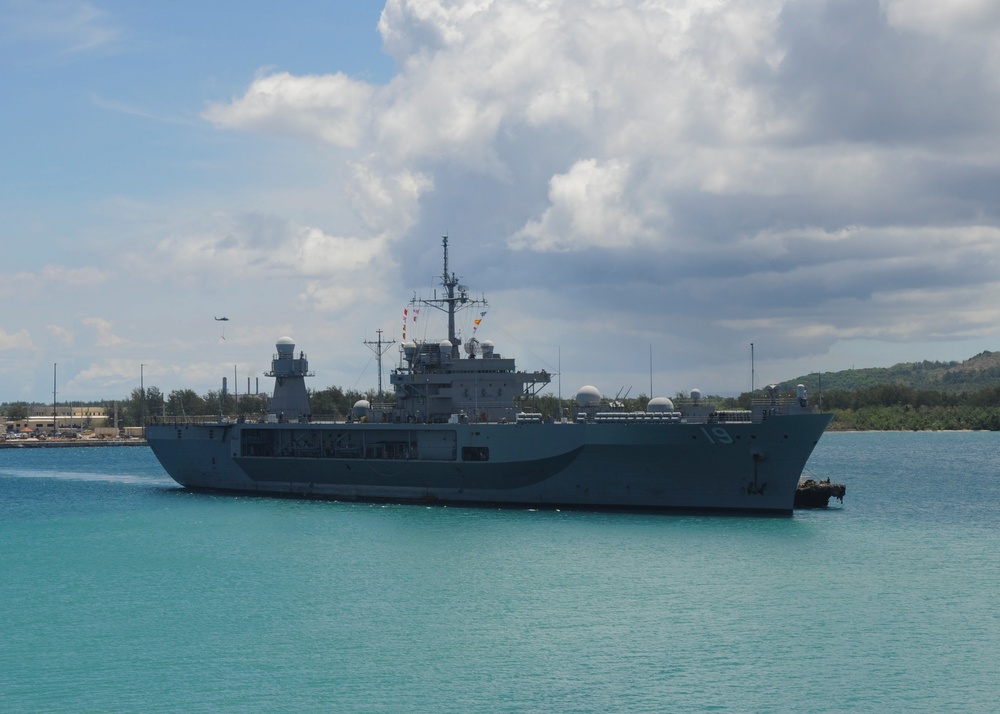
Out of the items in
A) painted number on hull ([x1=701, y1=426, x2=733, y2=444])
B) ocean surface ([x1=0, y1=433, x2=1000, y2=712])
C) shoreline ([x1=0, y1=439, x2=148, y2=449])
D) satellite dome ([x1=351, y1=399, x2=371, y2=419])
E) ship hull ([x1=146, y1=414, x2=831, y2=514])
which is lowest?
ocean surface ([x1=0, y1=433, x2=1000, y2=712])

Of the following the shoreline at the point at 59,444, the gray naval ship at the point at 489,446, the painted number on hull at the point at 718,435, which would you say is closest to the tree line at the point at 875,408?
the shoreline at the point at 59,444

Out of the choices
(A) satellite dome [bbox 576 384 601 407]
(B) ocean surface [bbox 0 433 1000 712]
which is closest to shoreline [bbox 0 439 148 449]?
(B) ocean surface [bbox 0 433 1000 712]

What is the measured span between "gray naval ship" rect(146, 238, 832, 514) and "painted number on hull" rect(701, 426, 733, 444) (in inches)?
2.1

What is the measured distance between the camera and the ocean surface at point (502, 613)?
2089 cm

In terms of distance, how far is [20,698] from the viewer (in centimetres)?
2098

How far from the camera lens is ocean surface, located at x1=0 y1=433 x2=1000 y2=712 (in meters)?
20.9

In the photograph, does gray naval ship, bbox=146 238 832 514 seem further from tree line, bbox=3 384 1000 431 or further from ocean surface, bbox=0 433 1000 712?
tree line, bbox=3 384 1000 431

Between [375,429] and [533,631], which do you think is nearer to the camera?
[533,631]

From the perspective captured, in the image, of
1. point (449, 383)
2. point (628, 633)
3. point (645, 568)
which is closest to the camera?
point (628, 633)

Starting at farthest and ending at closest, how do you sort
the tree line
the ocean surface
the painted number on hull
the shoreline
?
the tree line
the shoreline
the painted number on hull
the ocean surface

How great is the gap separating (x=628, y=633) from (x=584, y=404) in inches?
838

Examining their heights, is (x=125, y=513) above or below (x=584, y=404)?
below

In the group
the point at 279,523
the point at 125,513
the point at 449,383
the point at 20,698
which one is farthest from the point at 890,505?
A: the point at 20,698

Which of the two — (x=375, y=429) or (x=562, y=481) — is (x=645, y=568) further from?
(x=375, y=429)
